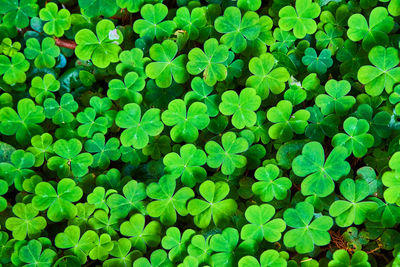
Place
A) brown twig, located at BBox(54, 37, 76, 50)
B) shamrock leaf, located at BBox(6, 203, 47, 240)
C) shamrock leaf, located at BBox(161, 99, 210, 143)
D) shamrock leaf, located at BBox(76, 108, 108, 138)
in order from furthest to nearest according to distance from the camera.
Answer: brown twig, located at BBox(54, 37, 76, 50), shamrock leaf, located at BBox(76, 108, 108, 138), shamrock leaf, located at BBox(161, 99, 210, 143), shamrock leaf, located at BBox(6, 203, 47, 240)

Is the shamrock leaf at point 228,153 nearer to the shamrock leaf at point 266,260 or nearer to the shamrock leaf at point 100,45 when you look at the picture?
the shamrock leaf at point 266,260

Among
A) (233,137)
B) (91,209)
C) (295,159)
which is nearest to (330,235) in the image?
(295,159)

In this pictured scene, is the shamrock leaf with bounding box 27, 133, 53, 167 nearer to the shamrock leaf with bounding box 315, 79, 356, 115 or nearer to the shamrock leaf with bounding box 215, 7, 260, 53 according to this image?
the shamrock leaf with bounding box 215, 7, 260, 53

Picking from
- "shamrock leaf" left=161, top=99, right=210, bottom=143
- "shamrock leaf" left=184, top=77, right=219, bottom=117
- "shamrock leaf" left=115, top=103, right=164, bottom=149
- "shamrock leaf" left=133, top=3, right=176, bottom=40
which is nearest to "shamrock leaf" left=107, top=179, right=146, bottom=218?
"shamrock leaf" left=115, top=103, right=164, bottom=149

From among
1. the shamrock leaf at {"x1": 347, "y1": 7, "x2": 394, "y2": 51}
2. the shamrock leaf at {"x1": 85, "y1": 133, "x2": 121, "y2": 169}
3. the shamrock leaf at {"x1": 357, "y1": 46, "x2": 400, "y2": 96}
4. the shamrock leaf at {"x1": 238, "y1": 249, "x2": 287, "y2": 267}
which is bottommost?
the shamrock leaf at {"x1": 238, "y1": 249, "x2": 287, "y2": 267}

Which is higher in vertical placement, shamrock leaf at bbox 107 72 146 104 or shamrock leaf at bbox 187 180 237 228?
shamrock leaf at bbox 107 72 146 104

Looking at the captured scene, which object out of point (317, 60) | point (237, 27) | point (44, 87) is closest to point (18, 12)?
point (44, 87)

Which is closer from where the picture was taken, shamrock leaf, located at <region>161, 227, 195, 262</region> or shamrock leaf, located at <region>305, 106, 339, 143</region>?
shamrock leaf, located at <region>161, 227, 195, 262</region>

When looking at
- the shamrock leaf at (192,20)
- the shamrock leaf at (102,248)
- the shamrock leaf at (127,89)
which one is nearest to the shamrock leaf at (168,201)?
the shamrock leaf at (102,248)
